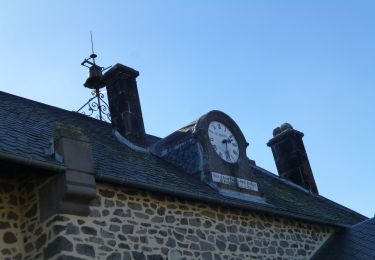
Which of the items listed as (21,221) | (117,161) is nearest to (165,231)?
(117,161)

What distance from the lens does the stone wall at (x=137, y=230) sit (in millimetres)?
7133

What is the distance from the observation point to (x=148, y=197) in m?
8.38

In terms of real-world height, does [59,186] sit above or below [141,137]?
below

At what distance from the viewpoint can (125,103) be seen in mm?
11625

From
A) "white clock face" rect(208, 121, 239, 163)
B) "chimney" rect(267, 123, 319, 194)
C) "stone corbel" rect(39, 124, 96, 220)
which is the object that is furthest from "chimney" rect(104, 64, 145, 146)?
"chimney" rect(267, 123, 319, 194)

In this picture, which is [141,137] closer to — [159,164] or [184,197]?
[159,164]

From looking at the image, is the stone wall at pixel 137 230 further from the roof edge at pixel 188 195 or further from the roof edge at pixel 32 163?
the roof edge at pixel 32 163

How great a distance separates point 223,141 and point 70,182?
14.2 ft

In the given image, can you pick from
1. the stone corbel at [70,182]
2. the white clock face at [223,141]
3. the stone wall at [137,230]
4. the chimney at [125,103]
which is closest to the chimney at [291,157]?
the white clock face at [223,141]

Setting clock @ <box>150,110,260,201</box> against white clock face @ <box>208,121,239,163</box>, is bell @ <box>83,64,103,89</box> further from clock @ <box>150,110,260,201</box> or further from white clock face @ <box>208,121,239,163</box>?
white clock face @ <box>208,121,239,163</box>

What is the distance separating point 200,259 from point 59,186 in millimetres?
2523

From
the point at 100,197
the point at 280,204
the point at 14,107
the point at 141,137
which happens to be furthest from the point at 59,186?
the point at 280,204

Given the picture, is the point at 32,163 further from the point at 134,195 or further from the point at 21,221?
the point at 134,195

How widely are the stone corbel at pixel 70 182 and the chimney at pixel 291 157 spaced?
8621mm
